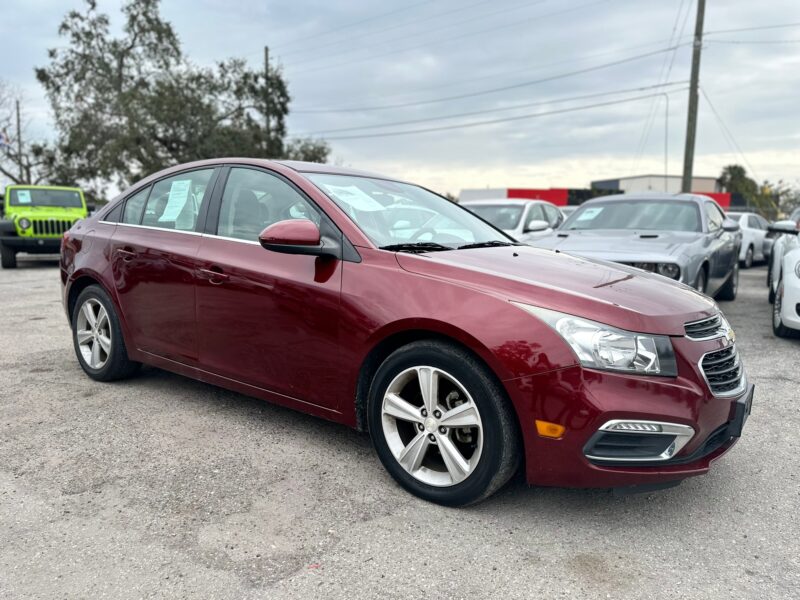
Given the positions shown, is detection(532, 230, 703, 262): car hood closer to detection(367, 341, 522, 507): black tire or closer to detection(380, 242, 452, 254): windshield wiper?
detection(380, 242, 452, 254): windshield wiper

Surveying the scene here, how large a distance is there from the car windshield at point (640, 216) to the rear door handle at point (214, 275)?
533 centimetres

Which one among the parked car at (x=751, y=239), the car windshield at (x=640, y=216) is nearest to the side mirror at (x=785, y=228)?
the car windshield at (x=640, y=216)

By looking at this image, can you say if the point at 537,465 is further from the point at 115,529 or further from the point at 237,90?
the point at 237,90

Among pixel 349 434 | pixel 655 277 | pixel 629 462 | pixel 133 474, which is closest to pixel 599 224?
pixel 655 277

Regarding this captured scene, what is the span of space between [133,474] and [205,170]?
188cm

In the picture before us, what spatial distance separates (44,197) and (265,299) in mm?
13601

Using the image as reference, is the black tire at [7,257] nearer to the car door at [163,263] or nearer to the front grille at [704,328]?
the car door at [163,263]

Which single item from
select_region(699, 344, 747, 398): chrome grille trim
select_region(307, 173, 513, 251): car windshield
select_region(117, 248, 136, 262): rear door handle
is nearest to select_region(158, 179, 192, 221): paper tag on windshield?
select_region(117, 248, 136, 262): rear door handle

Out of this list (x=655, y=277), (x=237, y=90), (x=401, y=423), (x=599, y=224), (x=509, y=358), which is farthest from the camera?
(x=237, y=90)

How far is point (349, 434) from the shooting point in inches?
143

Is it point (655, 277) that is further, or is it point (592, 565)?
point (655, 277)

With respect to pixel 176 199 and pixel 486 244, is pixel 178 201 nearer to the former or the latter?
pixel 176 199

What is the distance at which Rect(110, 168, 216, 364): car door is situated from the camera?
3803mm

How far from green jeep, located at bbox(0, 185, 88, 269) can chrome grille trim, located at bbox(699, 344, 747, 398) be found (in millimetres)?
13369
